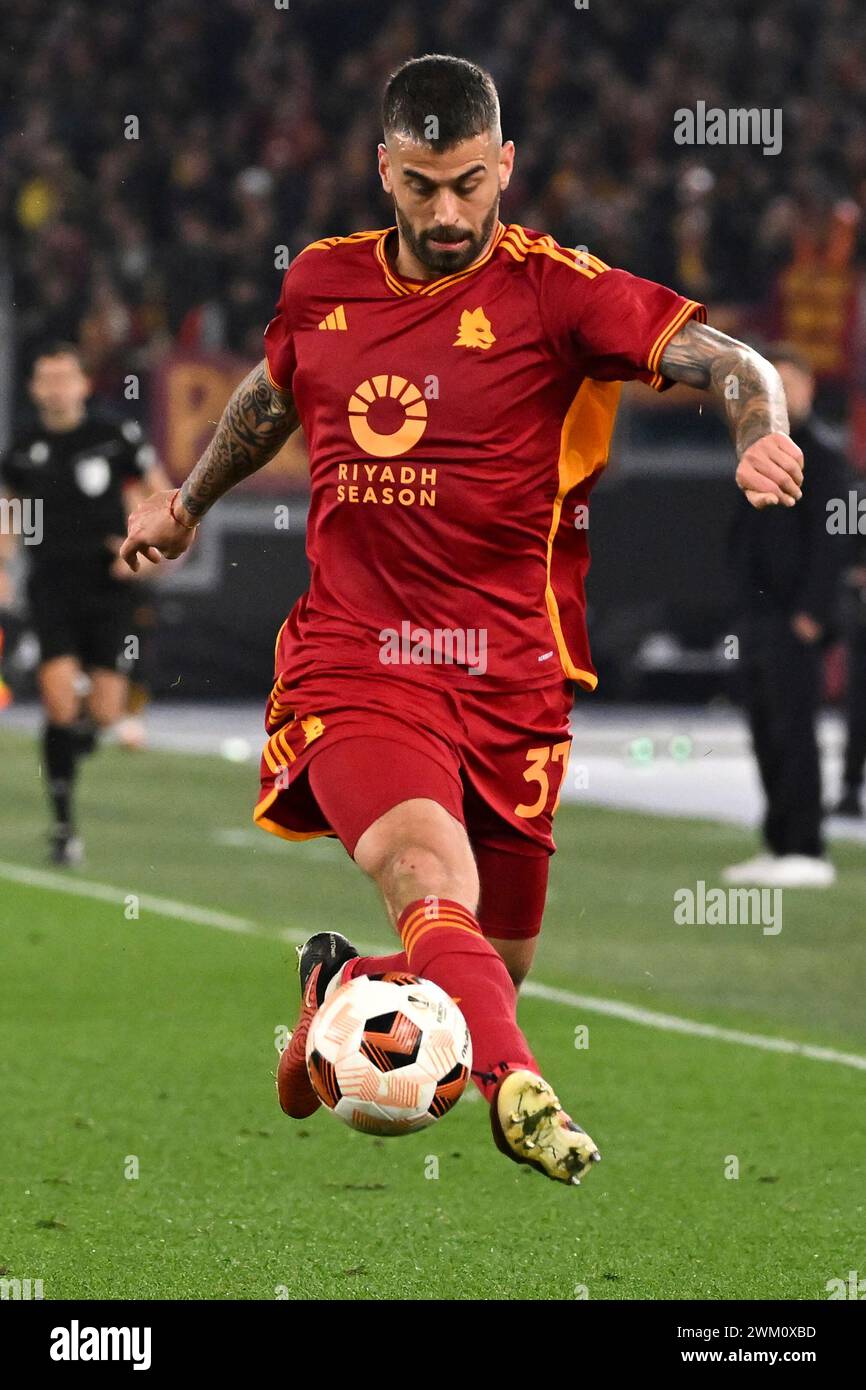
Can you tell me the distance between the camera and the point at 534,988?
927cm

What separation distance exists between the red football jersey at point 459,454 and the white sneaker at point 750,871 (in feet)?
23.4

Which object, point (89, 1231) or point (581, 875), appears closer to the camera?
point (89, 1231)

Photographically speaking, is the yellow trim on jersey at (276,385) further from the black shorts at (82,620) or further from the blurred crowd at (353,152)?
the blurred crowd at (353,152)

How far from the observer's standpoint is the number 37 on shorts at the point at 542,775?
5.02 meters

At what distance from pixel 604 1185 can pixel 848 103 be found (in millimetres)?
20266

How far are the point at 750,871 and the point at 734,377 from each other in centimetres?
762

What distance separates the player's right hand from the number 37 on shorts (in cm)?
89

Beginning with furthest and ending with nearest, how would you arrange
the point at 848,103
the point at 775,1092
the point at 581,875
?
the point at 848,103
the point at 581,875
the point at 775,1092

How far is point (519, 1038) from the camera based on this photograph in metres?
4.23

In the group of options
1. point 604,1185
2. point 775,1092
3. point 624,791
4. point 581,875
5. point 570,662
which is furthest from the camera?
point 624,791

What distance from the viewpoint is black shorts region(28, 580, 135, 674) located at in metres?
12.8

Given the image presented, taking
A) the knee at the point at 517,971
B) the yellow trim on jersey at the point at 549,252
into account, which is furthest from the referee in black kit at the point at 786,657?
the yellow trim on jersey at the point at 549,252

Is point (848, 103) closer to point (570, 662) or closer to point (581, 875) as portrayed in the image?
point (581, 875)

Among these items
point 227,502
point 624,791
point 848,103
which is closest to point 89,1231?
point 624,791
